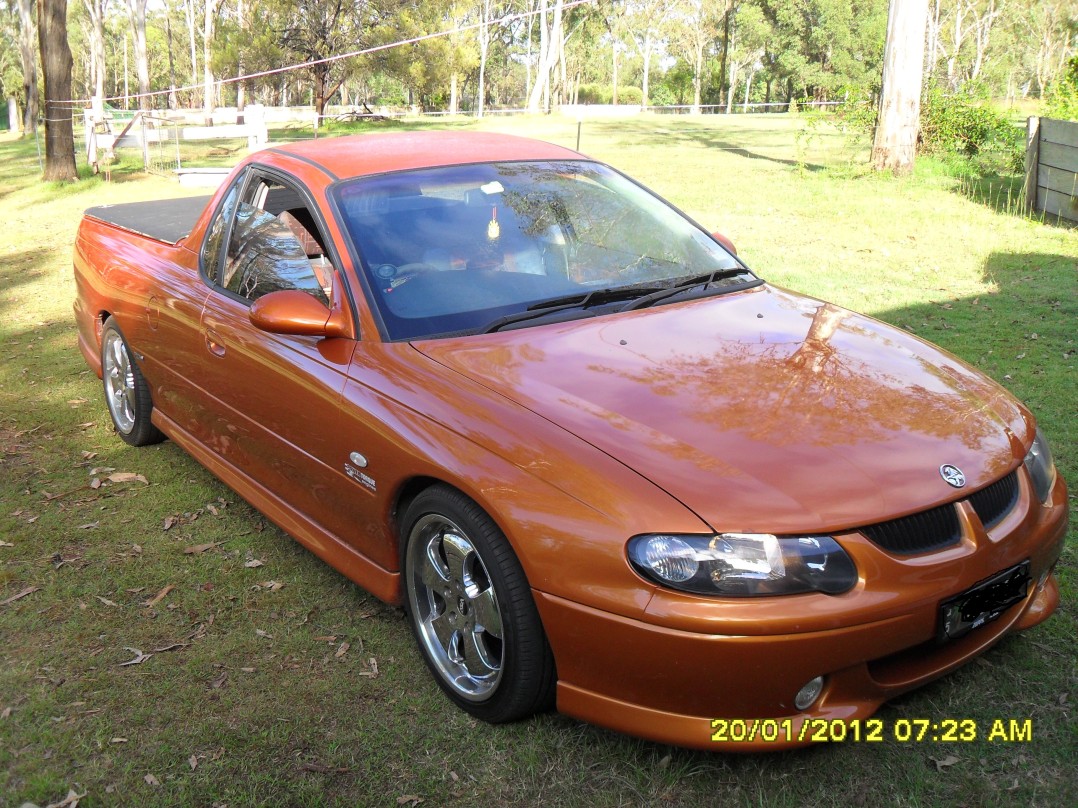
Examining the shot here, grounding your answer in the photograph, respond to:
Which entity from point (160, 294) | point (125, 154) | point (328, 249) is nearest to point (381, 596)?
point (328, 249)

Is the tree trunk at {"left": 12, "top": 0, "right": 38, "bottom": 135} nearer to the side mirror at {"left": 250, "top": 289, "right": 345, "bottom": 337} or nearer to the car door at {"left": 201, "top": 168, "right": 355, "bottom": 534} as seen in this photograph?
the car door at {"left": 201, "top": 168, "right": 355, "bottom": 534}

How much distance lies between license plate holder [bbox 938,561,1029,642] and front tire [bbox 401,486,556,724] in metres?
1.02

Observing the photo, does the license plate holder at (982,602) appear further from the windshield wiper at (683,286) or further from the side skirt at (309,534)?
the side skirt at (309,534)

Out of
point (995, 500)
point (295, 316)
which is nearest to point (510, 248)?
point (295, 316)

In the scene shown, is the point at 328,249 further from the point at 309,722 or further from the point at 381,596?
the point at 309,722

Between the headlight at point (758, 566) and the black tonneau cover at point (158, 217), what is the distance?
338 centimetres

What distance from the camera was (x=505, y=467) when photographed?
2.70 m

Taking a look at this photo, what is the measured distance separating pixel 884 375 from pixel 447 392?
1345 mm

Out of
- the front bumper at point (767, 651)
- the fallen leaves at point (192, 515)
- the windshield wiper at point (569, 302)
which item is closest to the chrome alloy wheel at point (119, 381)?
the fallen leaves at point (192, 515)

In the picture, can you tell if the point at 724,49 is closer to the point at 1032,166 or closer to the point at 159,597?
the point at 1032,166

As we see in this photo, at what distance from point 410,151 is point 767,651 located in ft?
8.48

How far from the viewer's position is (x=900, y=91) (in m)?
13.7

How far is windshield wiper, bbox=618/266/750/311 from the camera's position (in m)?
3.57
